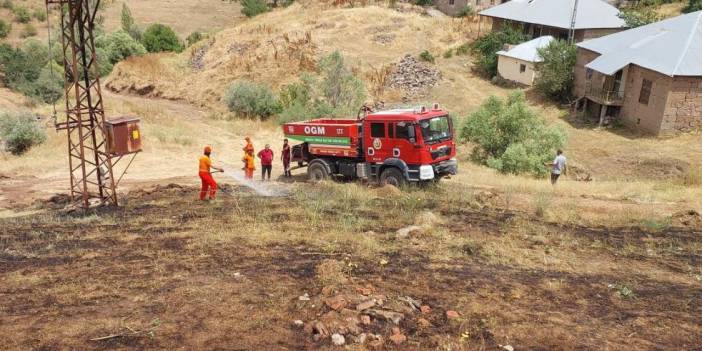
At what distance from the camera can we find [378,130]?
1781cm

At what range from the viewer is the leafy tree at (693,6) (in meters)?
45.6

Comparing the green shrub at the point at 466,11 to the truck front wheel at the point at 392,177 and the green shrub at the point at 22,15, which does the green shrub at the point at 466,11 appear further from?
the green shrub at the point at 22,15

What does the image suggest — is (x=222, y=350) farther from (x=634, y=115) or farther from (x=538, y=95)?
(x=538, y=95)

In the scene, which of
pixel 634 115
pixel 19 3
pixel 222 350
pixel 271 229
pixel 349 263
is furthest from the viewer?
pixel 19 3

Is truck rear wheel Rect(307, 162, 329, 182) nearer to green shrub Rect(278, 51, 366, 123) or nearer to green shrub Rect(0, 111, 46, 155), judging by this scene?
green shrub Rect(278, 51, 366, 123)

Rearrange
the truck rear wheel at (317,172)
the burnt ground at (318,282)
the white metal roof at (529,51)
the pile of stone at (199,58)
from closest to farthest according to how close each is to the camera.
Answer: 1. the burnt ground at (318,282)
2. the truck rear wheel at (317,172)
3. the white metal roof at (529,51)
4. the pile of stone at (199,58)

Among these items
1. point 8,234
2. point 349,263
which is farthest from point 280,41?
point 349,263

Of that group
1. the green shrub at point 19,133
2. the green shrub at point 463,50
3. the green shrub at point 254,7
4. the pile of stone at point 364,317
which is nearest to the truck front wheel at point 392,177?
the pile of stone at point 364,317

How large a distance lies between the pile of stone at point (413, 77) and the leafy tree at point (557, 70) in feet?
22.9

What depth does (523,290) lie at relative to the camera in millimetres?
9688

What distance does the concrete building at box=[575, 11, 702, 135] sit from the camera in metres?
28.0

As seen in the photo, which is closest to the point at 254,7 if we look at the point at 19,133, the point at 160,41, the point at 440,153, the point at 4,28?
the point at 160,41

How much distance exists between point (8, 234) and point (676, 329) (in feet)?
46.3

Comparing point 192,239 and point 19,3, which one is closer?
point 192,239
